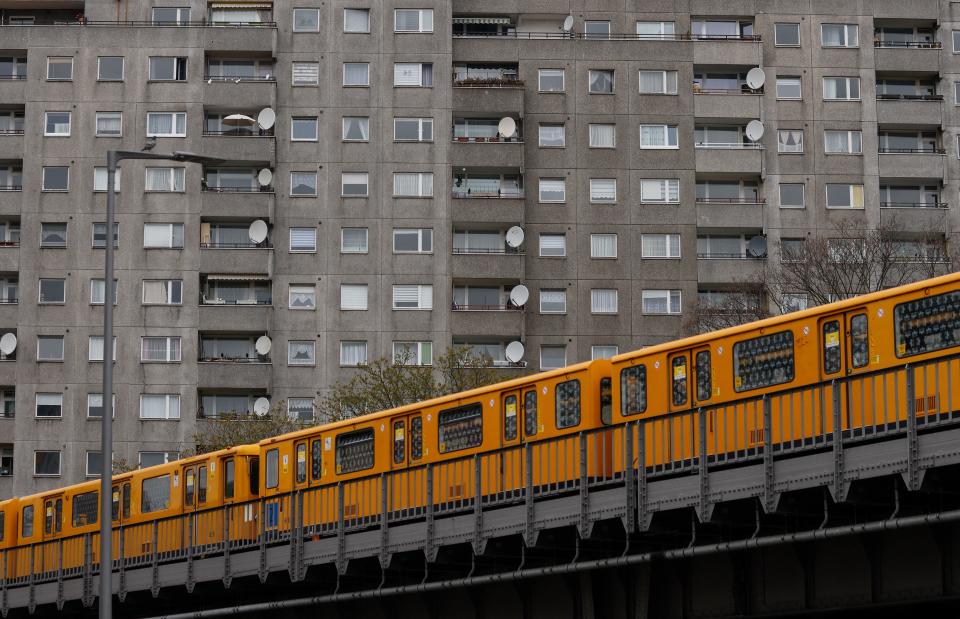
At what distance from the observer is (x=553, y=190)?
73312 mm

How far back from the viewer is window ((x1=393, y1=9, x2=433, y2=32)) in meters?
73.5

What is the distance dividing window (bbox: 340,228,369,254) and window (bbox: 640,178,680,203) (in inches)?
465

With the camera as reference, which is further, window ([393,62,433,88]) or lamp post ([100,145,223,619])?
window ([393,62,433,88])

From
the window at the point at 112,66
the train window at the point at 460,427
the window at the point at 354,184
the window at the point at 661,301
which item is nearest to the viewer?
the train window at the point at 460,427

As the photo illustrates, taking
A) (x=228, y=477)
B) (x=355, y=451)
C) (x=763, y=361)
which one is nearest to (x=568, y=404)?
(x=763, y=361)

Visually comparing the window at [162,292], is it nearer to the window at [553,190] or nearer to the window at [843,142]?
the window at [553,190]

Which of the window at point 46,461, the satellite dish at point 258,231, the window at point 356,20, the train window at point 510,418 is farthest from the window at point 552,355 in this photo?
the train window at point 510,418

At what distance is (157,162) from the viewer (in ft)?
239

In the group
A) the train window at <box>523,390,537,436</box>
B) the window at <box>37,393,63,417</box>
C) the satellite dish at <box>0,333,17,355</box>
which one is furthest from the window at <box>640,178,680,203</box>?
the train window at <box>523,390,537,436</box>

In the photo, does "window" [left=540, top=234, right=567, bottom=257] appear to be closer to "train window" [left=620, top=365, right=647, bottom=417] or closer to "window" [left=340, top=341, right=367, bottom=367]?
"window" [left=340, top=341, right=367, bottom=367]

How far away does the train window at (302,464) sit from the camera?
39.0 meters

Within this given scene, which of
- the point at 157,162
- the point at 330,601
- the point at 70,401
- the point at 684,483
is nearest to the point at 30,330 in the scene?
the point at 70,401

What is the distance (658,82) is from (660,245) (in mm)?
7116

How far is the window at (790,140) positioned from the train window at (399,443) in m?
42.1
